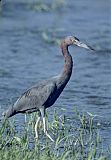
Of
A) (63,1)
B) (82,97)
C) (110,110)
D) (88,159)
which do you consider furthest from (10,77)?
(63,1)

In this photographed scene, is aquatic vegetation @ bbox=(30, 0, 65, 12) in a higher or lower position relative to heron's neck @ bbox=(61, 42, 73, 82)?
higher

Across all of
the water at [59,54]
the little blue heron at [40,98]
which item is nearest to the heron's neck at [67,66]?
the little blue heron at [40,98]

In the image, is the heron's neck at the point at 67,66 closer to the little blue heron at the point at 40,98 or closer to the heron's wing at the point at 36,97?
the little blue heron at the point at 40,98

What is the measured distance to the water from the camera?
11905 mm

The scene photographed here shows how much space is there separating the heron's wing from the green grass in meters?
0.21

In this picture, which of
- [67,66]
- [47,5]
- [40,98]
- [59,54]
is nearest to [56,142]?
[40,98]

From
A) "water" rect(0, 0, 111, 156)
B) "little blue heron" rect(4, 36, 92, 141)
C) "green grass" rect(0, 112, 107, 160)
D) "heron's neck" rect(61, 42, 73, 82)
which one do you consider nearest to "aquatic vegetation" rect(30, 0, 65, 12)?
"water" rect(0, 0, 111, 156)

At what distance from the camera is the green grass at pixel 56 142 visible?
7.34 metres

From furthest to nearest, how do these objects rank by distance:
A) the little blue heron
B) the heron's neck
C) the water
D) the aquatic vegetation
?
the aquatic vegetation
the water
the heron's neck
the little blue heron

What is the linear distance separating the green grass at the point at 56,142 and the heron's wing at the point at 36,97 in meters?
0.21

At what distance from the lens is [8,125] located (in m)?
8.62

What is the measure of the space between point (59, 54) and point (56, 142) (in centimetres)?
806

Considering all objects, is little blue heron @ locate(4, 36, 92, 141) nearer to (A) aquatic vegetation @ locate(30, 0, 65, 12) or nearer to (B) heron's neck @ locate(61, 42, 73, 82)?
(B) heron's neck @ locate(61, 42, 73, 82)

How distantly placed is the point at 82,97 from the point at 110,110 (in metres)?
1.06
